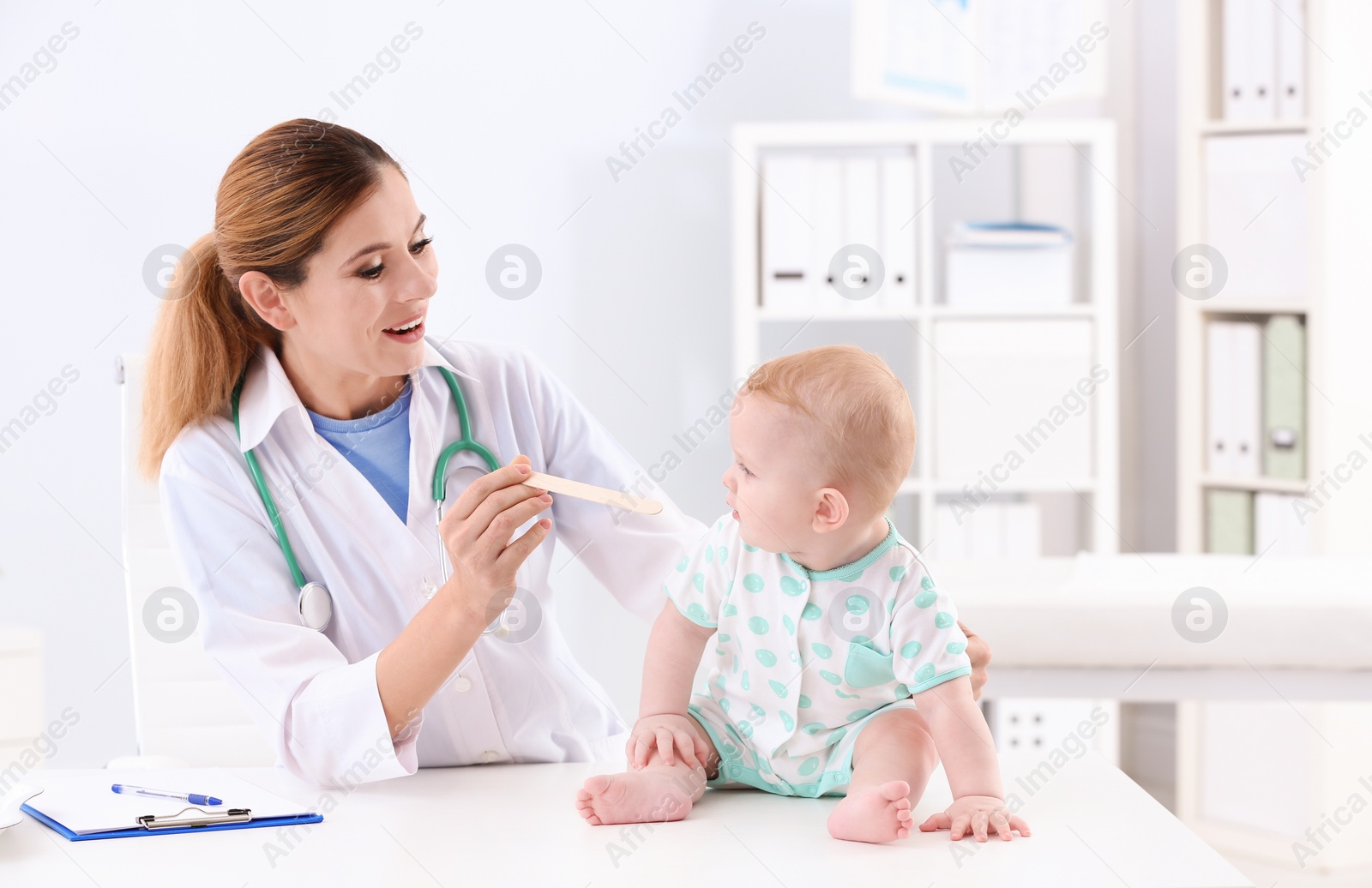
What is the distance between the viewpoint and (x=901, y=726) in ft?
3.43

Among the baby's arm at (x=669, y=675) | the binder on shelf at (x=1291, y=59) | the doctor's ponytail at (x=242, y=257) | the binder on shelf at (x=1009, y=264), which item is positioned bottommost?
the baby's arm at (x=669, y=675)

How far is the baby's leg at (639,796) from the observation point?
1.00 m

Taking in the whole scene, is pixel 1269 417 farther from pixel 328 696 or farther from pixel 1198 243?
pixel 328 696

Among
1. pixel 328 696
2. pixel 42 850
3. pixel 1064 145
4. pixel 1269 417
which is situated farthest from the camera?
pixel 1064 145

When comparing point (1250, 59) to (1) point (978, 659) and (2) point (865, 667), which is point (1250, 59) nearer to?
(1) point (978, 659)

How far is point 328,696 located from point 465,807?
193mm

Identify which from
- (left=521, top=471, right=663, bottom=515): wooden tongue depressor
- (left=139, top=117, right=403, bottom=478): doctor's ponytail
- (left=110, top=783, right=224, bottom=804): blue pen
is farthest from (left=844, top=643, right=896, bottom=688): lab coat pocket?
(left=139, top=117, right=403, bottom=478): doctor's ponytail

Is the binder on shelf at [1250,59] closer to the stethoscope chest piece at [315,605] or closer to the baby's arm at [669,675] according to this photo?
the baby's arm at [669,675]

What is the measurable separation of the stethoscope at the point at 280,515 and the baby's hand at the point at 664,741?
241mm

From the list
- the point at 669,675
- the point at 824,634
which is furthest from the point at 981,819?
the point at 669,675

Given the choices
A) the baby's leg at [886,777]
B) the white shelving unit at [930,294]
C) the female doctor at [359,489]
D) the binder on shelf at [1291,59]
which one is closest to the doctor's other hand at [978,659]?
the female doctor at [359,489]

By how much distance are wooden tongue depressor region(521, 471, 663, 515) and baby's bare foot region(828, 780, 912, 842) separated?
11.4 inches

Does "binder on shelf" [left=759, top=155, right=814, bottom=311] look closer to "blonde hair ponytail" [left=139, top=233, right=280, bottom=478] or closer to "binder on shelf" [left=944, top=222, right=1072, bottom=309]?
"binder on shelf" [left=944, top=222, right=1072, bottom=309]

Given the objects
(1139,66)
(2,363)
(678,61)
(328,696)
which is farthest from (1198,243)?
(2,363)
